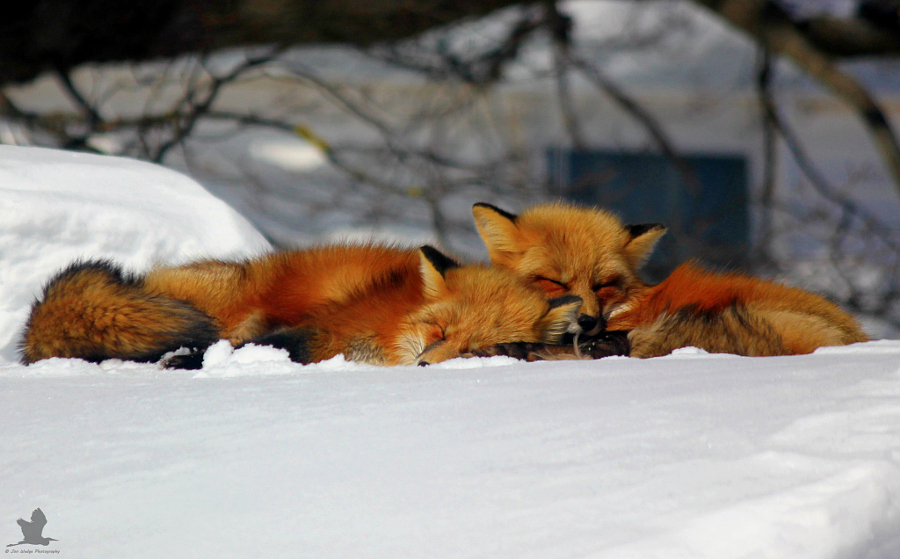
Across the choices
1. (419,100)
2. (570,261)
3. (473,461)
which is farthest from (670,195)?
(473,461)

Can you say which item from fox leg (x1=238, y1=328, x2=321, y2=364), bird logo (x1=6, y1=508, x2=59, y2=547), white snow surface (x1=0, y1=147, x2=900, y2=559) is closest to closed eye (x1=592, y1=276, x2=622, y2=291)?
white snow surface (x1=0, y1=147, x2=900, y2=559)

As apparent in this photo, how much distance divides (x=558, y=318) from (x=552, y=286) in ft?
0.90

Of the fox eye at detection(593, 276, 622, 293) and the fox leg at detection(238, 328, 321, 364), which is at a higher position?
the fox eye at detection(593, 276, 622, 293)

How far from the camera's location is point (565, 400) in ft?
3.91

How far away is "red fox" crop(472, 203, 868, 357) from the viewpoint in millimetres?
1764

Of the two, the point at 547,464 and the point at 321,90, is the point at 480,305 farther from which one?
the point at 321,90

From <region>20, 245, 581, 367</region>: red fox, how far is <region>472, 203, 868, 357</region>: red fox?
175mm

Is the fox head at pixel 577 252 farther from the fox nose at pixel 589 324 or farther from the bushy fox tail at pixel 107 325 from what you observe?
the bushy fox tail at pixel 107 325

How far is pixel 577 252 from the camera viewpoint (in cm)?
215

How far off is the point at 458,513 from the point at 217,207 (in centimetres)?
211

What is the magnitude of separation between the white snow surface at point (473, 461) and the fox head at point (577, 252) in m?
0.64

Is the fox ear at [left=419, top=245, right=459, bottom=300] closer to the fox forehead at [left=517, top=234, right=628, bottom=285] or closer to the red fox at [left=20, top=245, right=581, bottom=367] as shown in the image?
the red fox at [left=20, top=245, right=581, bottom=367]

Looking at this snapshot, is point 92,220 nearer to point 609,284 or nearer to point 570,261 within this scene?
point 570,261

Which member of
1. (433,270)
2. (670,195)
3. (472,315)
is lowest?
(472,315)
